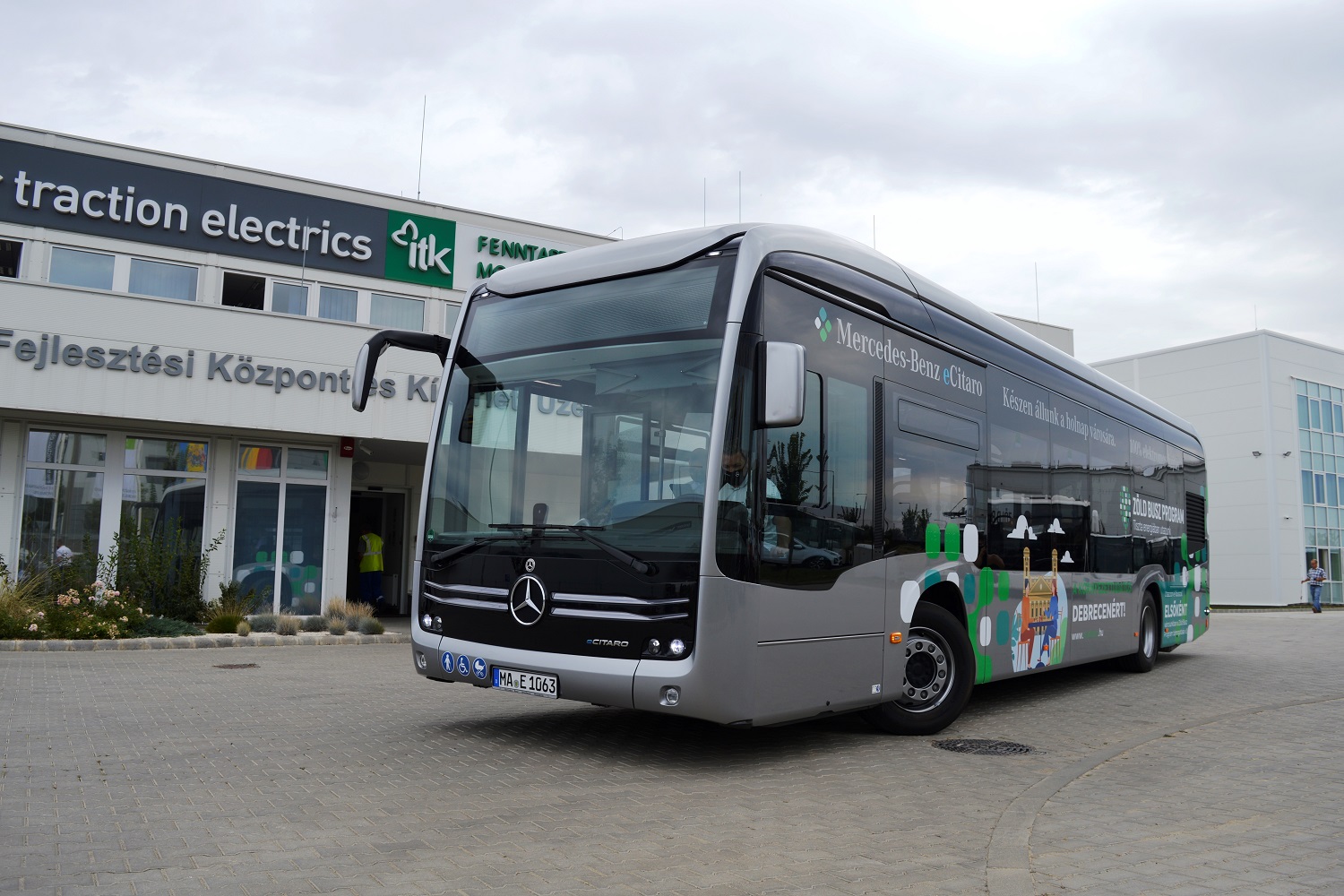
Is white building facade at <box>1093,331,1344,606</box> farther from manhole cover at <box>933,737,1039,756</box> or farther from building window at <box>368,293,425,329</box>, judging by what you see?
manhole cover at <box>933,737,1039,756</box>

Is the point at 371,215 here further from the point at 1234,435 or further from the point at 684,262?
the point at 1234,435

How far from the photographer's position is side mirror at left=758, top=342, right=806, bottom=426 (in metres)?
6.02

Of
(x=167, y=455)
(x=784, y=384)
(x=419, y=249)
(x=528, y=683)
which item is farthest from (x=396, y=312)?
(x=784, y=384)

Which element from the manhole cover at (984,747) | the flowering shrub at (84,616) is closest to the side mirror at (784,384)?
the manhole cover at (984,747)

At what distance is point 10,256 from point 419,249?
7226 mm

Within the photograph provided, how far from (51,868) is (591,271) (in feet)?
14.9

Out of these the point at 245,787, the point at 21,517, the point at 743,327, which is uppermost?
the point at 743,327

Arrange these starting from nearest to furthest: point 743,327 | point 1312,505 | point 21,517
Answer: point 743,327 → point 21,517 → point 1312,505

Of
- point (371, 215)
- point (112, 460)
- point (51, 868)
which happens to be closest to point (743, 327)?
point (51, 868)

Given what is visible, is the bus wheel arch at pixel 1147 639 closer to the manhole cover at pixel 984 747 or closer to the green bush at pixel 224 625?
the manhole cover at pixel 984 747

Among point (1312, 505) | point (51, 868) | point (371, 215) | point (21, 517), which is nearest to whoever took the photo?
point (51, 868)

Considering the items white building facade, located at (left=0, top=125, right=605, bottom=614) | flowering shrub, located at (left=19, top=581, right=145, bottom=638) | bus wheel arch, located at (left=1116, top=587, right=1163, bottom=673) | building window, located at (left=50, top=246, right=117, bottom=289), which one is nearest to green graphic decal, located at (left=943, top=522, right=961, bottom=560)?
bus wheel arch, located at (left=1116, top=587, right=1163, bottom=673)

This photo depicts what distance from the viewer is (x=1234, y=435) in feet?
181

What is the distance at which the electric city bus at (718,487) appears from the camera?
20.4 feet
